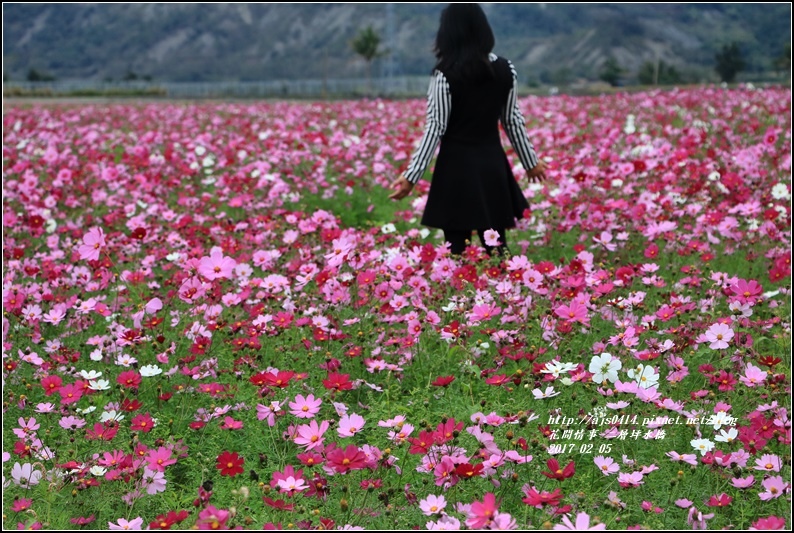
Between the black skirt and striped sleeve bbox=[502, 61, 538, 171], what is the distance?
0.45 feet

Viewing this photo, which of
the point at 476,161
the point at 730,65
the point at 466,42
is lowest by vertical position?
the point at 730,65

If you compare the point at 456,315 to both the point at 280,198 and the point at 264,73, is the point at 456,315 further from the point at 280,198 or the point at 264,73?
the point at 264,73

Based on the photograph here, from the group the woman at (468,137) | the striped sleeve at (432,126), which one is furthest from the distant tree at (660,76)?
the striped sleeve at (432,126)

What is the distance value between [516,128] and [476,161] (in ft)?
1.10

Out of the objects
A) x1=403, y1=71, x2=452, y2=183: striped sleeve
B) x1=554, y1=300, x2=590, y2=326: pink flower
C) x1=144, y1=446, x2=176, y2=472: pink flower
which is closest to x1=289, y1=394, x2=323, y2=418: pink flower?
x1=144, y1=446, x2=176, y2=472: pink flower

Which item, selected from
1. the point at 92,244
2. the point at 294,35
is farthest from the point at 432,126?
the point at 294,35

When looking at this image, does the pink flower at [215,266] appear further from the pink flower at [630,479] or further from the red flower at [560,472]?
the pink flower at [630,479]

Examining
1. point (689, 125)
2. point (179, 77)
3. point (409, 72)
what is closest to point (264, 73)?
point (179, 77)

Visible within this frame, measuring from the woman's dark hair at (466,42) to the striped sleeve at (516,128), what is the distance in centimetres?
33

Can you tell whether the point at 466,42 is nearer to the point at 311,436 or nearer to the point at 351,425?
the point at 351,425

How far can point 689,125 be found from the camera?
1034cm

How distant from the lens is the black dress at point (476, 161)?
438 cm

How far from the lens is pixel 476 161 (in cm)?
451

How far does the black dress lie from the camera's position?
4383 millimetres
